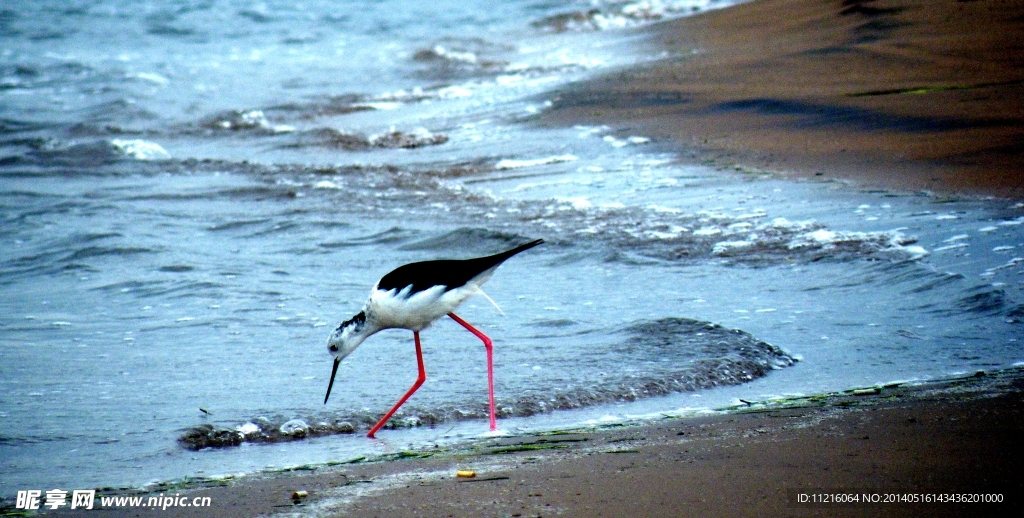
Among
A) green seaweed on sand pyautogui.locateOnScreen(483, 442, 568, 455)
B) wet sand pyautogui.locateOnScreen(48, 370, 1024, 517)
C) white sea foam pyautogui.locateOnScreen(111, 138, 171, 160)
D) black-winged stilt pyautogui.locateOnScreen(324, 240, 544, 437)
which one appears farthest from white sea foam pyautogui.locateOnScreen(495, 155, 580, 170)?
green seaweed on sand pyautogui.locateOnScreen(483, 442, 568, 455)

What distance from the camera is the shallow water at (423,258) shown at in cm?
497

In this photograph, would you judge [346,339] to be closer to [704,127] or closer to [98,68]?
[704,127]

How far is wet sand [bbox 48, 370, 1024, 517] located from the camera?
3.28 metres

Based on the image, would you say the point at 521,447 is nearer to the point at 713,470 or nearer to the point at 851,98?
the point at 713,470

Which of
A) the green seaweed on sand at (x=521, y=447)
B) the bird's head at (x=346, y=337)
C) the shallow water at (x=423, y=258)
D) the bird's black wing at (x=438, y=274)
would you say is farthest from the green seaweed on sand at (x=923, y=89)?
the green seaweed on sand at (x=521, y=447)

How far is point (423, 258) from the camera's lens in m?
7.78

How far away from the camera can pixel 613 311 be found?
6.38 m

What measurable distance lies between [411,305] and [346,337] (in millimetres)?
364

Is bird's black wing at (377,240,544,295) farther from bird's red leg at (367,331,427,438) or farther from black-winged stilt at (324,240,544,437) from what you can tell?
bird's red leg at (367,331,427,438)

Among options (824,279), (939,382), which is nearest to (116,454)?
(939,382)

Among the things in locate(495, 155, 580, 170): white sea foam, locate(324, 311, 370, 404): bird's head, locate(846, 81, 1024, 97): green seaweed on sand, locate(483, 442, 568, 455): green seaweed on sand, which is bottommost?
locate(483, 442, 568, 455): green seaweed on sand

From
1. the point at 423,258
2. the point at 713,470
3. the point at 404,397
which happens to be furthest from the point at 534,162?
the point at 713,470

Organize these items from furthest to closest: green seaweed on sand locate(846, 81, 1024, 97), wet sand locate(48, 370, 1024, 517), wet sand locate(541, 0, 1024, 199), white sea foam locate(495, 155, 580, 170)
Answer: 1. white sea foam locate(495, 155, 580, 170)
2. green seaweed on sand locate(846, 81, 1024, 97)
3. wet sand locate(541, 0, 1024, 199)
4. wet sand locate(48, 370, 1024, 517)

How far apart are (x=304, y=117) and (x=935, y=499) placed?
1233 centimetres
